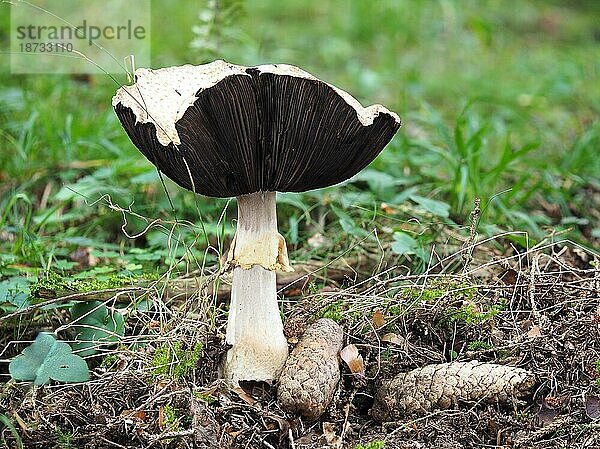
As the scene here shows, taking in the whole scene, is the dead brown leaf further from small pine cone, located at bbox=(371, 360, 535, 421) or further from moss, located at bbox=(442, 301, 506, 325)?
moss, located at bbox=(442, 301, 506, 325)

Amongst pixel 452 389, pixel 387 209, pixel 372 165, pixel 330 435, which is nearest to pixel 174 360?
pixel 330 435

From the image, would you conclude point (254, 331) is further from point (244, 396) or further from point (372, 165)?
point (372, 165)

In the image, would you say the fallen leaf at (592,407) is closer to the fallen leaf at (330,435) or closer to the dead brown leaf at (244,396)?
the fallen leaf at (330,435)

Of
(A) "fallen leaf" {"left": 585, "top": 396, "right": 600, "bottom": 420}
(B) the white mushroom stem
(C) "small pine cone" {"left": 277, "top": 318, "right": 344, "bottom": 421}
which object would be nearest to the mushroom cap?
(B) the white mushroom stem

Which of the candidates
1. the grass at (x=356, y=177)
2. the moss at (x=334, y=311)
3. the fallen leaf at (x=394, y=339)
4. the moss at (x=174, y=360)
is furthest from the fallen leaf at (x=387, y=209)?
the moss at (x=174, y=360)

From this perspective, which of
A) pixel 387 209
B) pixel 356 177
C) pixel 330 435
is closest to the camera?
pixel 330 435

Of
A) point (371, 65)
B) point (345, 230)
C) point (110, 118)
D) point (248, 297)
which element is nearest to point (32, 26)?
point (110, 118)
